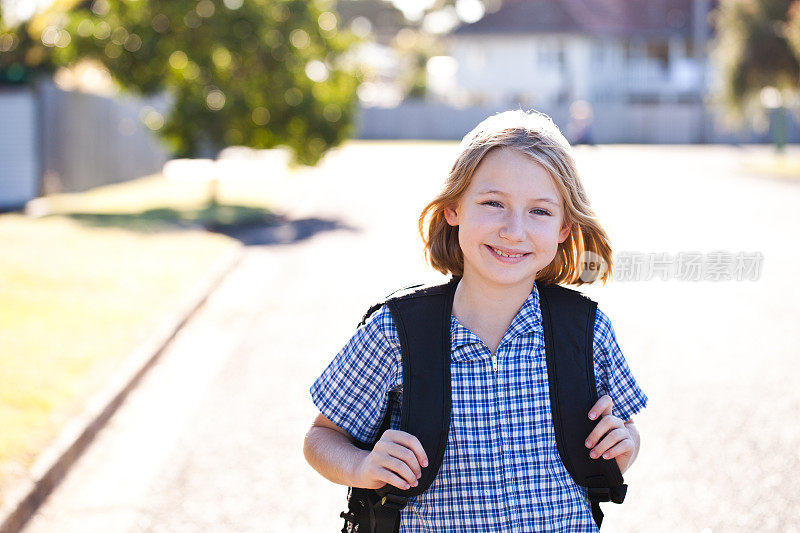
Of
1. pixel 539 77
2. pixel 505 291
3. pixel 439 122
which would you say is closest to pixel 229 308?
pixel 505 291

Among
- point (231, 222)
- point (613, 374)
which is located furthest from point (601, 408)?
point (231, 222)

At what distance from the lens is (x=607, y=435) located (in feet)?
7.61

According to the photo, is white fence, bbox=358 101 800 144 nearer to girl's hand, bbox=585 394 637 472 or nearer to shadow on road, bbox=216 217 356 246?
shadow on road, bbox=216 217 356 246

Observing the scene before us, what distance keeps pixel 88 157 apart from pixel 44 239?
11108 mm

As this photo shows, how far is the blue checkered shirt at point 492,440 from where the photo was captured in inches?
91.9

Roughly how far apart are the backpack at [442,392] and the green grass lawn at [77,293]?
125 inches

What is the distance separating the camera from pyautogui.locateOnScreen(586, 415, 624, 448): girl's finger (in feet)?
7.55

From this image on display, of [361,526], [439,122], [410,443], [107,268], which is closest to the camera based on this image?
[410,443]

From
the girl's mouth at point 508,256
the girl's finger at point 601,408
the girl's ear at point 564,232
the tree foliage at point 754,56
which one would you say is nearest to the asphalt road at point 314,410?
the girl's ear at point 564,232

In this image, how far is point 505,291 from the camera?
2510mm

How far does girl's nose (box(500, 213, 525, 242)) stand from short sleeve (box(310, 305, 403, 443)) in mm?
332

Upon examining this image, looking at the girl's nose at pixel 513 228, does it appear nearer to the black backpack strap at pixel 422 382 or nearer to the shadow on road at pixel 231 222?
the black backpack strap at pixel 422 382

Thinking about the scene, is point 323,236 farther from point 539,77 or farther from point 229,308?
point 539,77

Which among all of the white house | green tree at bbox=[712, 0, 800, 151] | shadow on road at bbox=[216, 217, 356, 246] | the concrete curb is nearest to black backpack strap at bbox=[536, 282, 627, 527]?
the concrete curb
